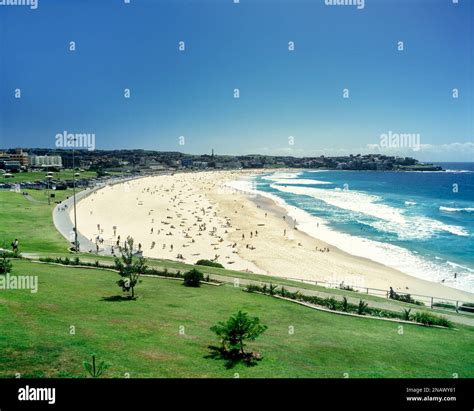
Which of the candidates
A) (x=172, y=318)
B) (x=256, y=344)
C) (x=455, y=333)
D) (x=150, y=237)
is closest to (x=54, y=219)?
(x=150, y=237)

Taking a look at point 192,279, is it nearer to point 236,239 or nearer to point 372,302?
point 372,302

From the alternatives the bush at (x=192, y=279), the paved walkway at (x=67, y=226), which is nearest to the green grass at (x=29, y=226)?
the paved walkway at (x=67, y=226)

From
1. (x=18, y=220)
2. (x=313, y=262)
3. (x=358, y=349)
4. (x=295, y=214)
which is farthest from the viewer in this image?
(x=295, y=214)

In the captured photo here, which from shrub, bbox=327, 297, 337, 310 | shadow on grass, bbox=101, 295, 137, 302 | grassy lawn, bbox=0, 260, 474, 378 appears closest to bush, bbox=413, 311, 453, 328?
grassy lawn, bbox=0, 260, 474, 378

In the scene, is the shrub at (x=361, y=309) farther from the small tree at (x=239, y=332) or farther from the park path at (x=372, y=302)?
the small tree at (x=239, y=332)

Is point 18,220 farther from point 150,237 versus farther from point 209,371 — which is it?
point 209,371
